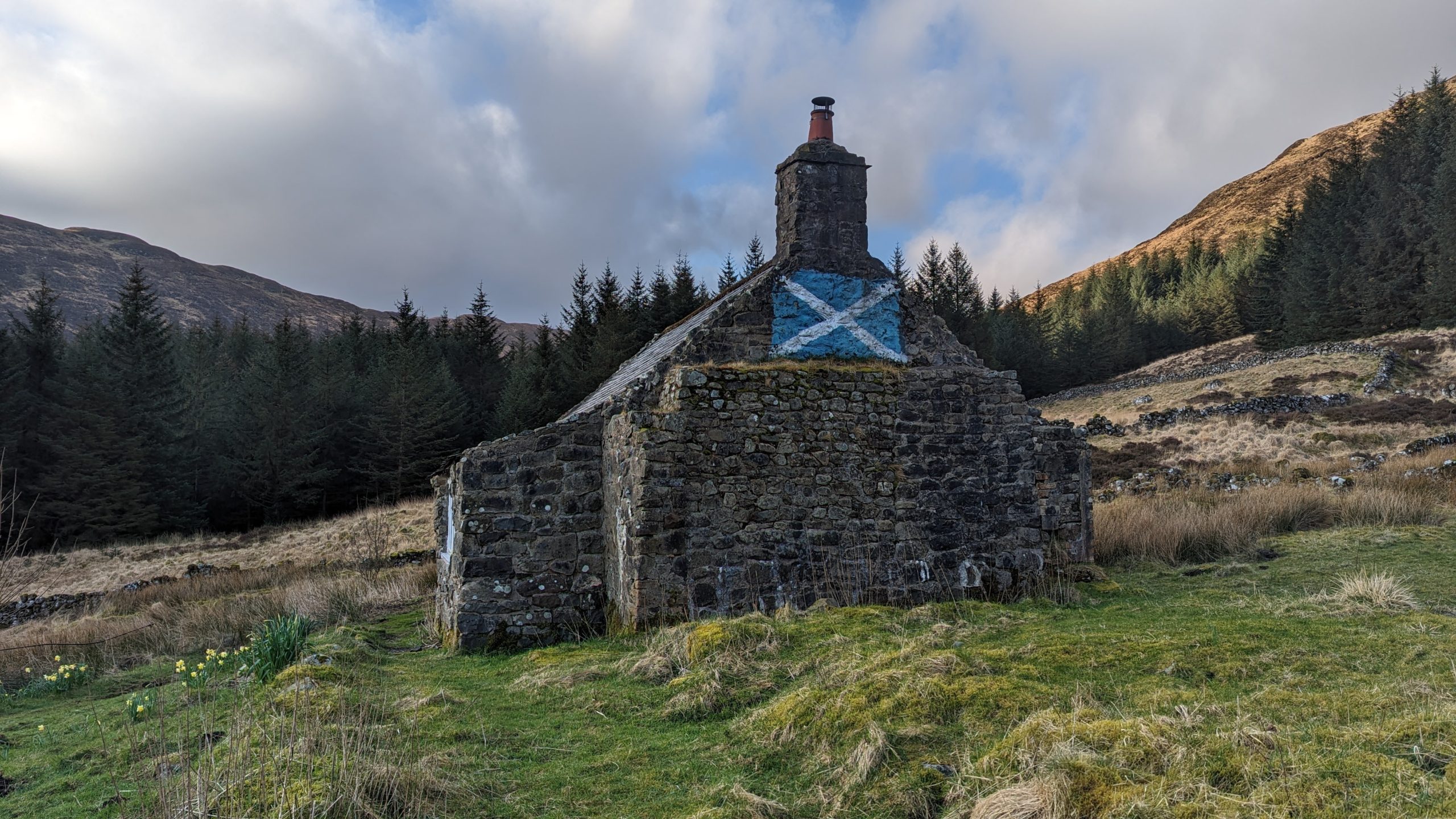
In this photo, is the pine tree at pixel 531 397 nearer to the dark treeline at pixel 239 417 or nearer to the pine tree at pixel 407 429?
the dark treeline at pixel 239 417

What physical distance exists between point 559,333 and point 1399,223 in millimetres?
56135

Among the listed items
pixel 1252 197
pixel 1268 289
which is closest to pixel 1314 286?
pixel 1268 289

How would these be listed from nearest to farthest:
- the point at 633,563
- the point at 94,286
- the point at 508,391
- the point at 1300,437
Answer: the point at 633,563, the point at 1300,437, the point at 508,391, the point at 94,286

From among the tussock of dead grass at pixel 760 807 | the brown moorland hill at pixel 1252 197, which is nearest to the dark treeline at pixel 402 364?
the tussock of dead grass at pixel 760 807

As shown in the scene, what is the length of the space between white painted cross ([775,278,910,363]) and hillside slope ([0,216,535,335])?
11157 centimetres

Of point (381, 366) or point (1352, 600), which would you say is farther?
point (381, 366)

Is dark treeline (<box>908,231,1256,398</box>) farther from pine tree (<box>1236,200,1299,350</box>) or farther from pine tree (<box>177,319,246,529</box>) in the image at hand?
pine tree (<box>177,319,246,529</box>)

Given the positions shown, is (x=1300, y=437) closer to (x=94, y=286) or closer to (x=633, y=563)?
(x=633, y=563)

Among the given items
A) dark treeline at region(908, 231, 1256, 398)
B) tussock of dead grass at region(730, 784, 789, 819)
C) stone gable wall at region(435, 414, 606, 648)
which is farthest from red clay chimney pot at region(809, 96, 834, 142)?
dark treeline at region(908, 231, 1256, 398)

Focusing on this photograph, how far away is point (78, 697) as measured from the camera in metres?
8.88

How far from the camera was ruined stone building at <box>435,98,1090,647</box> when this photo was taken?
9133 mm

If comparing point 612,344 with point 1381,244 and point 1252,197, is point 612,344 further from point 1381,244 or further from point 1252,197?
point 1252,197

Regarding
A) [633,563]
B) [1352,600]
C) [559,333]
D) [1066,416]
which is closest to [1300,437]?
[1066,416]

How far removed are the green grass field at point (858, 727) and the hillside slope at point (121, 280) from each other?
114m
